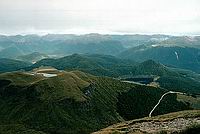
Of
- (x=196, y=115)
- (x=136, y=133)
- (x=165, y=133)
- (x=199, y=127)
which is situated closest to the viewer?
(x=199, y=127)

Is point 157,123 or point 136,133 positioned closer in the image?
point 136,133

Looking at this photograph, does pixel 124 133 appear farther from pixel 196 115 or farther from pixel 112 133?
pixel 196 115

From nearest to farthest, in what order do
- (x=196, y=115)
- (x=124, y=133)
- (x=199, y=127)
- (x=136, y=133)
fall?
(x=199, y=127) < (x=136, y=133) < (x=124, y=133) < (x=196, y=115)

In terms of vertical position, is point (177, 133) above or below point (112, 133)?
above

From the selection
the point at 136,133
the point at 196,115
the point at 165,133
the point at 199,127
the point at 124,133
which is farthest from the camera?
the point at 196,115

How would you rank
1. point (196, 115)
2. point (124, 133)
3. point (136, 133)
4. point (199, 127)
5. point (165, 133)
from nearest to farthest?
point (199, 127), point (165, 133), point (136, 133), point (124, 133), point (196, 115)

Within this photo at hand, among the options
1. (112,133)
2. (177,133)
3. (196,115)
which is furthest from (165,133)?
(196,115)

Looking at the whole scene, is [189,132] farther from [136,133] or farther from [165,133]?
[136,133]

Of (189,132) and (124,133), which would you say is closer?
(189,132)

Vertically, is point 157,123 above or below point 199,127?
below

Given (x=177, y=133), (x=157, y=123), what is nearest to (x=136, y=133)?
(x=177, y=133)
